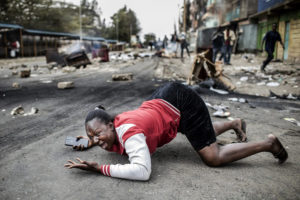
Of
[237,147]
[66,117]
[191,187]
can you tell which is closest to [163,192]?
[191,187]

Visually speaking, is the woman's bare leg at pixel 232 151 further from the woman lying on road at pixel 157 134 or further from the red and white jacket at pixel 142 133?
the red and white jacket at pixel 142 133

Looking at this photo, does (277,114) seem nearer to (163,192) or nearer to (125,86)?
(163,192)

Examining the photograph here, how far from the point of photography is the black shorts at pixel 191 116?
2047 mm

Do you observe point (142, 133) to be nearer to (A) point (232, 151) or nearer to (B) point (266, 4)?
(A) point (232, 151)

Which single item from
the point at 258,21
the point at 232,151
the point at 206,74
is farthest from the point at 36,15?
the point at 232,151

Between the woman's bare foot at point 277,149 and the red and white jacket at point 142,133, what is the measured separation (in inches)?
32.8

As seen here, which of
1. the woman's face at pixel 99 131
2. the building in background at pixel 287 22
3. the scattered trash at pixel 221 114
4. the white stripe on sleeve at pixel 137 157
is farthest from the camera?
the building in background at pixel 287 22

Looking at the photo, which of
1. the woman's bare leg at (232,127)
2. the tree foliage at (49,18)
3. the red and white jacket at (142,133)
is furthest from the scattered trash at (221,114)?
the tree foliage at (49,18)

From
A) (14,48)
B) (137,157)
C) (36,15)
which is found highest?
(36,15)

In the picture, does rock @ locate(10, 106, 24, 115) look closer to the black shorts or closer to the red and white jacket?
the red and white jacket

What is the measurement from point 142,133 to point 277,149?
1.25 metres

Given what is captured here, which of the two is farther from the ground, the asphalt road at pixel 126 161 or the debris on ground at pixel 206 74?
the debris on ground at pixel 206 74

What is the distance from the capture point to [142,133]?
67.9 inches

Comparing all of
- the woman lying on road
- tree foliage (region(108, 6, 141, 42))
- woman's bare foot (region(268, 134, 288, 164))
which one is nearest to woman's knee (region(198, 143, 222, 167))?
the woman lying on road
